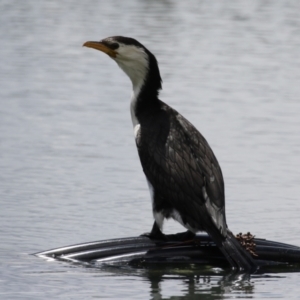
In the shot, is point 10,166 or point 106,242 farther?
point 10,166

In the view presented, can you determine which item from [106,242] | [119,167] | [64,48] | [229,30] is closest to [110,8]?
[229,30]

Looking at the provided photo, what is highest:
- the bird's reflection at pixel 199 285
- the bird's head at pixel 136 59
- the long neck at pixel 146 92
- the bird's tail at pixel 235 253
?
the bird's head at pixel 136 59

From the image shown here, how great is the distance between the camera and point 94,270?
9.14 meters

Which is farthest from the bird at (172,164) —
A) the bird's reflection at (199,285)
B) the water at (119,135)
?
the water at (119,135)

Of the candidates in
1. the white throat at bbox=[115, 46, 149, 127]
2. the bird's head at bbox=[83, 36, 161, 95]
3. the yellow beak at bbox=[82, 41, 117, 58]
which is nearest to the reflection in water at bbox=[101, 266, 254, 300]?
the white throat at bbox=[115, 46, 149, 127]

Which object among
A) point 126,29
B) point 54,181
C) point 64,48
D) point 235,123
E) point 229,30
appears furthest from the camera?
point 229,30

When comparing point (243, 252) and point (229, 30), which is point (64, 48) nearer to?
point (229, 30)

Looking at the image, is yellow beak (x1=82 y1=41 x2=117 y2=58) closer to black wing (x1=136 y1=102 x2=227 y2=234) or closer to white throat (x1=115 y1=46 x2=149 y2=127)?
white throat (x1=115 y1=46 x2=149 y2=127)

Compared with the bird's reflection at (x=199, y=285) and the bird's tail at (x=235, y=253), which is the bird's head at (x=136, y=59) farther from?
the bird's reflection at (x=199, y=285)

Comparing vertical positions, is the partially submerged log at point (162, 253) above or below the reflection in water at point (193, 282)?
above

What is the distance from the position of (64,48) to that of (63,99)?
4.18 metres

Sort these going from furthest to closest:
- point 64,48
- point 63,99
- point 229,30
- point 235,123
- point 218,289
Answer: point 229,30 → point 64,48 → point 63,99 → point 235,123 → point 218,289

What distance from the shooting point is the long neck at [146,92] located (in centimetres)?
957

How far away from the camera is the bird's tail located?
8984mm
